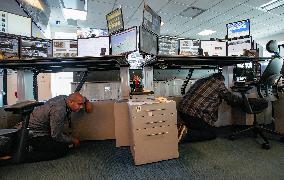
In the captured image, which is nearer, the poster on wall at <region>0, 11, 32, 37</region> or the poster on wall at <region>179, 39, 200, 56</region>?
the poster on wall at <region>0, 11, 32, 37</region>

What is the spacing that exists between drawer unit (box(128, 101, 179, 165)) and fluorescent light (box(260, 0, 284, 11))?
5.39 meters

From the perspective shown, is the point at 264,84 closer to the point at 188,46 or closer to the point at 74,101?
the point at 188,46

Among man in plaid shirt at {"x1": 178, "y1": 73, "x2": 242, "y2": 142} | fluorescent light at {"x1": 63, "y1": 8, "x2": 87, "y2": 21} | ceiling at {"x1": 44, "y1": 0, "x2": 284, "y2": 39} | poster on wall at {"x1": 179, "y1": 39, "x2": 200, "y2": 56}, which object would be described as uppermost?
ceiling at {"x1": 44, "y1": 0, "x2": 284, "y2": 39}

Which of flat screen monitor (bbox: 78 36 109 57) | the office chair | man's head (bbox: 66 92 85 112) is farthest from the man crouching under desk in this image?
the office chair

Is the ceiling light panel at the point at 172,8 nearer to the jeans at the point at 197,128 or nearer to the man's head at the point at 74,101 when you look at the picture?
the jeans at the point at 197,128

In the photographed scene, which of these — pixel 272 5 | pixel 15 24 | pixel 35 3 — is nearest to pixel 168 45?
pixel 15 24

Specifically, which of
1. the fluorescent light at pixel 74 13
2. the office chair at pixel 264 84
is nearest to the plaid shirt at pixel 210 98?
the office chair at pixel 264 84

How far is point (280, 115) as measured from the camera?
227cm

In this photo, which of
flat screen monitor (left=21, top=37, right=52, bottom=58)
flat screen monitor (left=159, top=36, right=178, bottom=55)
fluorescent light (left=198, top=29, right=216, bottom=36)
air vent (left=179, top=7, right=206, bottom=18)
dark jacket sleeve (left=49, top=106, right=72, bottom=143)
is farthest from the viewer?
fluorescent light (left=198, top=29, right=216, bottom=36)

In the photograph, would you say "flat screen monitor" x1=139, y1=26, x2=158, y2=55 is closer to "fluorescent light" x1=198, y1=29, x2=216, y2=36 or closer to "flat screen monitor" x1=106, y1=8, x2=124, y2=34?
"flat screen monitor" x1=106, y1=8, x2=124, y2=34

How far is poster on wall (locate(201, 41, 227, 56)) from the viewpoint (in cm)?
323

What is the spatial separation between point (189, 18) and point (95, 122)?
18.0ft

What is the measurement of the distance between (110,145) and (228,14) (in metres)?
5.72

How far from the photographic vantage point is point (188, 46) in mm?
3146
